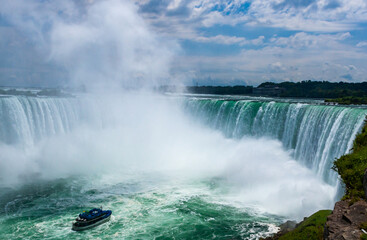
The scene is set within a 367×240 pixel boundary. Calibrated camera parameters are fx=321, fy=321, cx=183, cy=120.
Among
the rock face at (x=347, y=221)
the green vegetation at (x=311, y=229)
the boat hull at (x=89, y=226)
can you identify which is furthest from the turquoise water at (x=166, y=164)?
the rock face at (x=347, y=221)

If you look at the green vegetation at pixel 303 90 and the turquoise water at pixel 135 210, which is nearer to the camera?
Result: the turquoise water at pixel 135 210

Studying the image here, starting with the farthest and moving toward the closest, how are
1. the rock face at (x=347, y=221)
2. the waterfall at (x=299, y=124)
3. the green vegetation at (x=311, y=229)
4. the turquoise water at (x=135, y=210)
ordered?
the waterfall at (x=299, y=124) → the turquoise water at (x=135, y=210) → the green vegetation at (x=311, y=229) → the rock face at (x=347, y=221)

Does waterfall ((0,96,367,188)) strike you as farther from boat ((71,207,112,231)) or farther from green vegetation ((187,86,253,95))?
green vegetation ((187,86,253,95))

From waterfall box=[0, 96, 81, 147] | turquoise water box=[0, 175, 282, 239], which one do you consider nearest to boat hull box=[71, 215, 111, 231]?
turquoise water box=[0, 175, 282, 239]

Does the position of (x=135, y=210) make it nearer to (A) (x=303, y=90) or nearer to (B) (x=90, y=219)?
(B) (x=90, y=219)

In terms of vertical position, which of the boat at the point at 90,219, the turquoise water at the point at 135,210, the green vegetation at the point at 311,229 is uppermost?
the green vegetation at the point at 311,229

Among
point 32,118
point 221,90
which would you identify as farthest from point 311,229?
point 221,90

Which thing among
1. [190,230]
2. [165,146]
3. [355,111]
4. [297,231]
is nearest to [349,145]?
[355,111]

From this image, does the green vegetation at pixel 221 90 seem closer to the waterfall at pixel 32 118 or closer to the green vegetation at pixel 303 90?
the green vegetation at pixel 303 90
